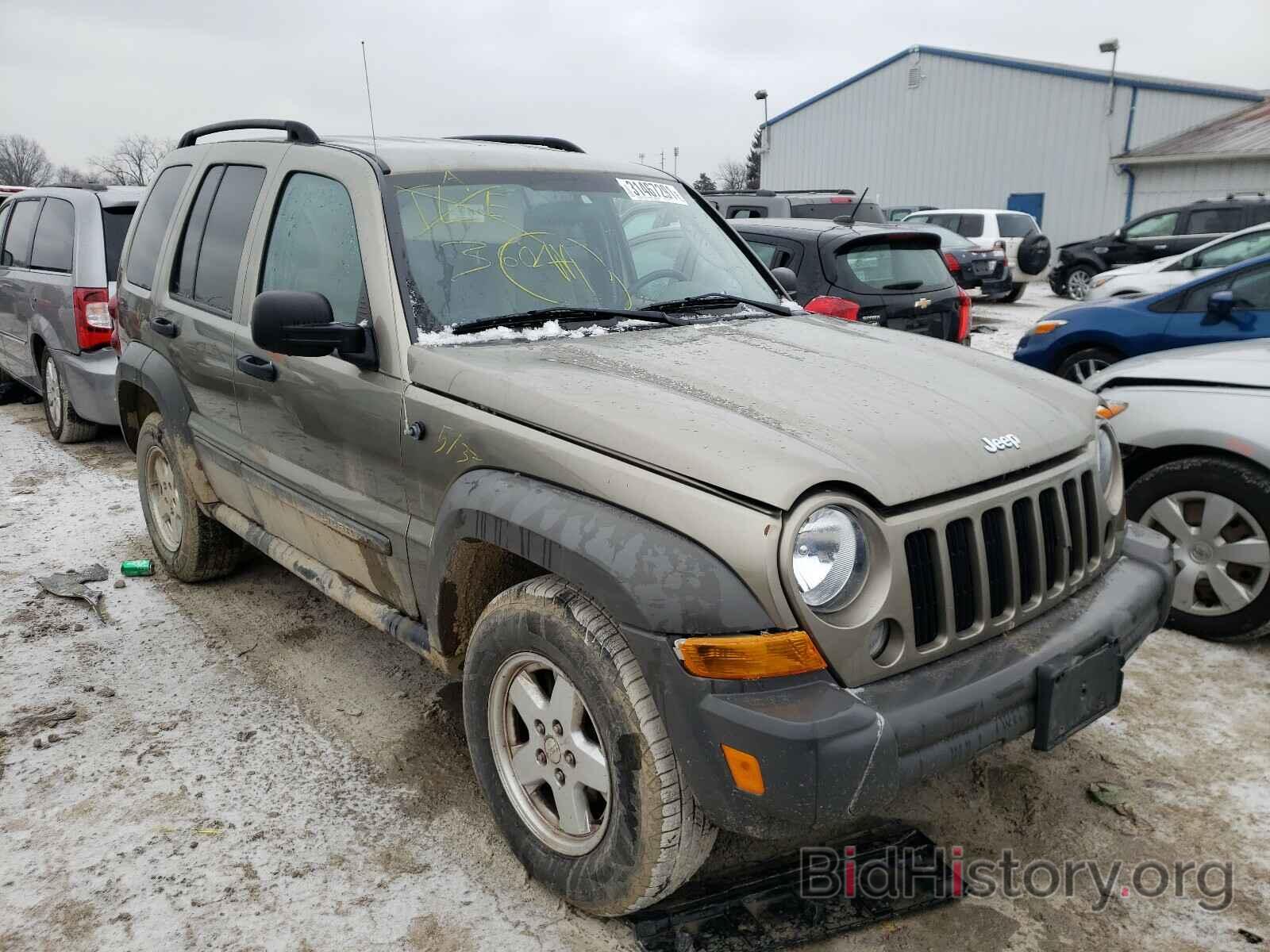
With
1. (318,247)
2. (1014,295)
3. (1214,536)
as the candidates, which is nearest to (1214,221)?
(1014,295)

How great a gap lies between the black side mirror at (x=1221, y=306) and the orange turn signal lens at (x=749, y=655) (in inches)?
198

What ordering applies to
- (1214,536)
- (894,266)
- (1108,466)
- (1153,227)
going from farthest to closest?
(1153,227) → (894,266) → (1214,536) → (1108,466)

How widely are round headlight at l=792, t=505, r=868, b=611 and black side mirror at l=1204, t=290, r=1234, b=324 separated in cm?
481

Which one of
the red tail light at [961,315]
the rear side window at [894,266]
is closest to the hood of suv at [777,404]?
the rear side window at [894,266]

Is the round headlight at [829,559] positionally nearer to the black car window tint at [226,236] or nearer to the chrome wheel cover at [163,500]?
the black car window tint at [226,236]

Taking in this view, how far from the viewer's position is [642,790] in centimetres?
223

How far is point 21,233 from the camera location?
792 centimetres

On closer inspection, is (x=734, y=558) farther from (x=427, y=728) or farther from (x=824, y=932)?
(x=427, y=728)

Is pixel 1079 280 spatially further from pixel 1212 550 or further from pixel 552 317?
pixel 552 317

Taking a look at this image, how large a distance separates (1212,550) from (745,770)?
3.03 m

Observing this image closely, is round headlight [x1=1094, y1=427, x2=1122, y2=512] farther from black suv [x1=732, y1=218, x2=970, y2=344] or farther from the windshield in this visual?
black suv [x1=732, y1=218, x2=970, y2=344]

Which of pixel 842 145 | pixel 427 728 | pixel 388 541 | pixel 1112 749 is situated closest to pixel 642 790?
pixel 388 541

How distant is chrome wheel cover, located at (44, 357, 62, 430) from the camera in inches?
294

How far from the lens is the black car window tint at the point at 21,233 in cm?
775
